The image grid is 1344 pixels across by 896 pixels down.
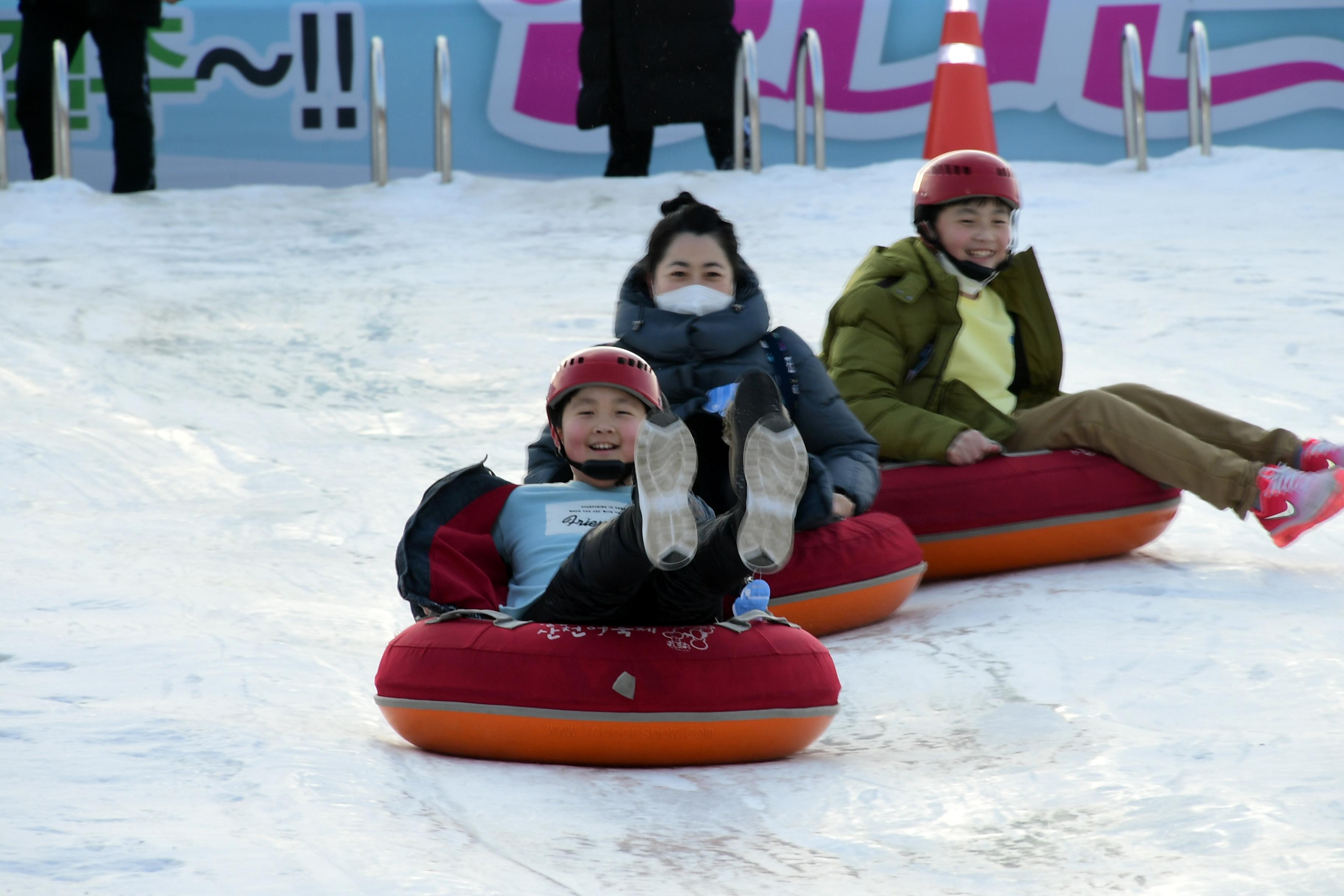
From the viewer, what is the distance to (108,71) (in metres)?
8.53

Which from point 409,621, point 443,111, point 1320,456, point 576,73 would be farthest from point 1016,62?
point 409,621

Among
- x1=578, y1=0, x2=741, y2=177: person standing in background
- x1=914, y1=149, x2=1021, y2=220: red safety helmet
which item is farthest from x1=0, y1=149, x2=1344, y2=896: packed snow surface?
x1=578, y1=0, x2=741, y2=177: person standing in background

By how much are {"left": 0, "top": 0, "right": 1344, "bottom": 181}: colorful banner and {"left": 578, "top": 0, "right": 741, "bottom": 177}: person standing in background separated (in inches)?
29.8

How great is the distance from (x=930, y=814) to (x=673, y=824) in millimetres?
389

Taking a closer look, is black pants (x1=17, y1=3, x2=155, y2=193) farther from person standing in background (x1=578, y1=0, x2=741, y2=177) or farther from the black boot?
the black boot

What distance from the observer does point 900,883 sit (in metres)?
2.05

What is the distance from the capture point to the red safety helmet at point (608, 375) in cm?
296

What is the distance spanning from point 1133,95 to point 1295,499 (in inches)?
247

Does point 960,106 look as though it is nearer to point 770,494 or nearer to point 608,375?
point 608,375

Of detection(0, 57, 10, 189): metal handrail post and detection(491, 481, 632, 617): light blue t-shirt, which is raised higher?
detection(0, 57, 10, 189): metal handrail post

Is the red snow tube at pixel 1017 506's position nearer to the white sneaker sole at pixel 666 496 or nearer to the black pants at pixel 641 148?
the white sneaker sole at pixel 666 496

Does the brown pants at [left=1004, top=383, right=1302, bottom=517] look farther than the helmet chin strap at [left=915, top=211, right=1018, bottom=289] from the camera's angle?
No

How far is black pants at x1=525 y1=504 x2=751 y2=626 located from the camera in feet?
8.13

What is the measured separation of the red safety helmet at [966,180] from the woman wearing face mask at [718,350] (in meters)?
0.70
